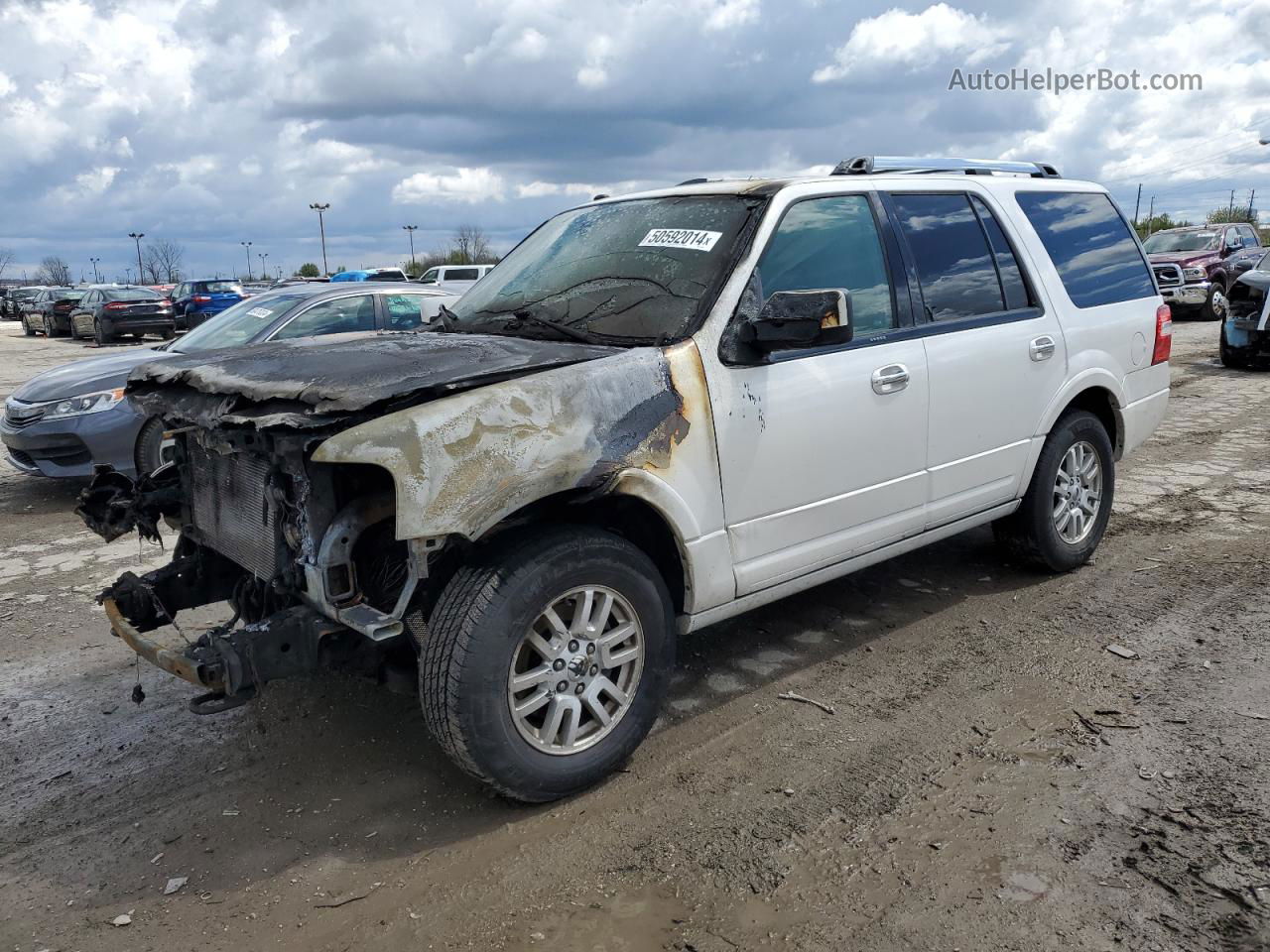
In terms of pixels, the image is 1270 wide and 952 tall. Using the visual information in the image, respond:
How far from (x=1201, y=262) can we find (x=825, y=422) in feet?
67.6

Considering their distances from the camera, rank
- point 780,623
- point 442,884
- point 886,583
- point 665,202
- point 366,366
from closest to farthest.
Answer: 1. point 442,884
2. point 366,366
3. point 665,202
4. point 780,623
5. point 886,583

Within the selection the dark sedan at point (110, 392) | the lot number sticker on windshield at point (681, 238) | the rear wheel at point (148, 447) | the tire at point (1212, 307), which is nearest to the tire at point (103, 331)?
the dark sedan at point (110, 392)

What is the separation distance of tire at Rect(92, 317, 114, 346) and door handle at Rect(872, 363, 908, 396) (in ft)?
88.7

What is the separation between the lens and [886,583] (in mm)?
5430

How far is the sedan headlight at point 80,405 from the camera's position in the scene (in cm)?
738

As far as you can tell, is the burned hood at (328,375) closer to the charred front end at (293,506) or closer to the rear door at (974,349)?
the charred front end at (293,506)

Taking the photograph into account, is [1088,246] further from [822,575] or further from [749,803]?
[749,803]

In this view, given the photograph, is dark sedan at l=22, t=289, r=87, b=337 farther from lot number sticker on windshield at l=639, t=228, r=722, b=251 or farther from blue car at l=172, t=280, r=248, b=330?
lot number sticker on windshield at l=639, t=228, r=722, b=251

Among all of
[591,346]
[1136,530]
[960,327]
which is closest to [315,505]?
[591,346]

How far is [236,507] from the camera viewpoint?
141 inches

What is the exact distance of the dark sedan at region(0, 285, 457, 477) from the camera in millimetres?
7348

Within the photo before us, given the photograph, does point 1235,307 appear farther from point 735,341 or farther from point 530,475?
point 530,475

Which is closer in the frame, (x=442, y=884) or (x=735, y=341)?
(x=442, y=884)

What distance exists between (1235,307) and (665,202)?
38.8 ft
